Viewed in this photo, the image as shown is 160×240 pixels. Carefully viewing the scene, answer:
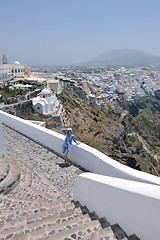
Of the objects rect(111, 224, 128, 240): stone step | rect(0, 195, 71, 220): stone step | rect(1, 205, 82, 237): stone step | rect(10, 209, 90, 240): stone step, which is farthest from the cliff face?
rect(111, 224, 128, 240): stone step

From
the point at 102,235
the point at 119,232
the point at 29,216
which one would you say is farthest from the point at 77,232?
the point at 29,216

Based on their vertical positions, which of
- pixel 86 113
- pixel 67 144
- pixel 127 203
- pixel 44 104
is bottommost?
pixel 86 113

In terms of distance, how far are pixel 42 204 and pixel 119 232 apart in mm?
1251

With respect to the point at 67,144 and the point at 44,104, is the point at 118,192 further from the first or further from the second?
the point at 44,104

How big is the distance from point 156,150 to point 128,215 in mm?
31633

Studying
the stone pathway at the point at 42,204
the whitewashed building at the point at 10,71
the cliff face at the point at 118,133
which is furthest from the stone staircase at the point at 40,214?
the whitewashed building at the point at 10,71

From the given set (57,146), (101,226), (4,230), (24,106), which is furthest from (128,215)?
(24,106)

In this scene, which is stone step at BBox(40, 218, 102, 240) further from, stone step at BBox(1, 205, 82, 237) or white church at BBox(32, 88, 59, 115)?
white church at BBox(32, 88, 59, 115)

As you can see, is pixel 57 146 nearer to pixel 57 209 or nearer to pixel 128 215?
pixel 57 209

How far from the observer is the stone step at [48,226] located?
1.93m

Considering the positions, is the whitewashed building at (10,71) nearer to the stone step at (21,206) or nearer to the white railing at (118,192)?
the white railing at (118,192)

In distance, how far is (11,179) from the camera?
3379mm

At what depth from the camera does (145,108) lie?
2206 inches

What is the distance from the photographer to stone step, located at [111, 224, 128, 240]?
199cm
